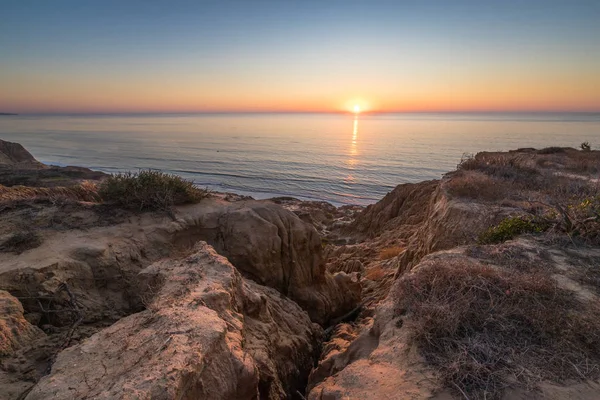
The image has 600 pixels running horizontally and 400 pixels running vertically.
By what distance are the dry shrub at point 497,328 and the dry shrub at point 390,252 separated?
10.9 meters

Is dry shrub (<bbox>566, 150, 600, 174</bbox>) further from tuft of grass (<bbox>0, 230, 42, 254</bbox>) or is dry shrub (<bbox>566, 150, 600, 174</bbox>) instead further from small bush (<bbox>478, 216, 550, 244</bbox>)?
tuft of grass (<bbox>0, 230, 42, 254</bbox>)

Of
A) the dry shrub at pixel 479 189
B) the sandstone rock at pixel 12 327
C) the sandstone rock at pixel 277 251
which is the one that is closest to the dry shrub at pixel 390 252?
the dry shrub at pixel 479 189

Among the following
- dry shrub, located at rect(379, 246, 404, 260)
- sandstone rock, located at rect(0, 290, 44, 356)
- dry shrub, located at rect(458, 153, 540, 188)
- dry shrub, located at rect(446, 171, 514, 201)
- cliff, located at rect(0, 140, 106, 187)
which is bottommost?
dry shrub, located at rect(379, 246, 404, 260)

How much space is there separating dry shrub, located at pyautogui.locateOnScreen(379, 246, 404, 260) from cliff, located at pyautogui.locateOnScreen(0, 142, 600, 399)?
5.39 meters

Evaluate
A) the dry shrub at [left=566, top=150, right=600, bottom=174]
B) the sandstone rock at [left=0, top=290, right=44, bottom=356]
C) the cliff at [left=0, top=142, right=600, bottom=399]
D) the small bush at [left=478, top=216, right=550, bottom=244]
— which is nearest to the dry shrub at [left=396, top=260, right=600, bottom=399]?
the cliff at [left=0, top=142, right=600, bottom=399]

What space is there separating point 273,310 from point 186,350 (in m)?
4.15

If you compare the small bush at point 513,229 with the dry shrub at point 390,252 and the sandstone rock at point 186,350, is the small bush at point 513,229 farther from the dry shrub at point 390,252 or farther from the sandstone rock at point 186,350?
the dry shrub at point 390,252

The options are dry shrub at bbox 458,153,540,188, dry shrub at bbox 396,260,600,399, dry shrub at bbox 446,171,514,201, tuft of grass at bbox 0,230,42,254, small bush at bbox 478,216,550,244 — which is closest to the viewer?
dry shrub at bbox 396,260,600,399

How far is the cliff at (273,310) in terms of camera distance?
12.5 feet

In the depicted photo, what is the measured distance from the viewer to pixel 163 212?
924 cm

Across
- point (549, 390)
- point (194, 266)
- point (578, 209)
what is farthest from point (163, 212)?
point (578, 209)

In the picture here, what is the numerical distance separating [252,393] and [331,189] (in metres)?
32.6

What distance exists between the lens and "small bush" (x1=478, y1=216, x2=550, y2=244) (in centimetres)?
812

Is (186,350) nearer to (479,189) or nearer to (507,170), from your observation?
(479,189)
